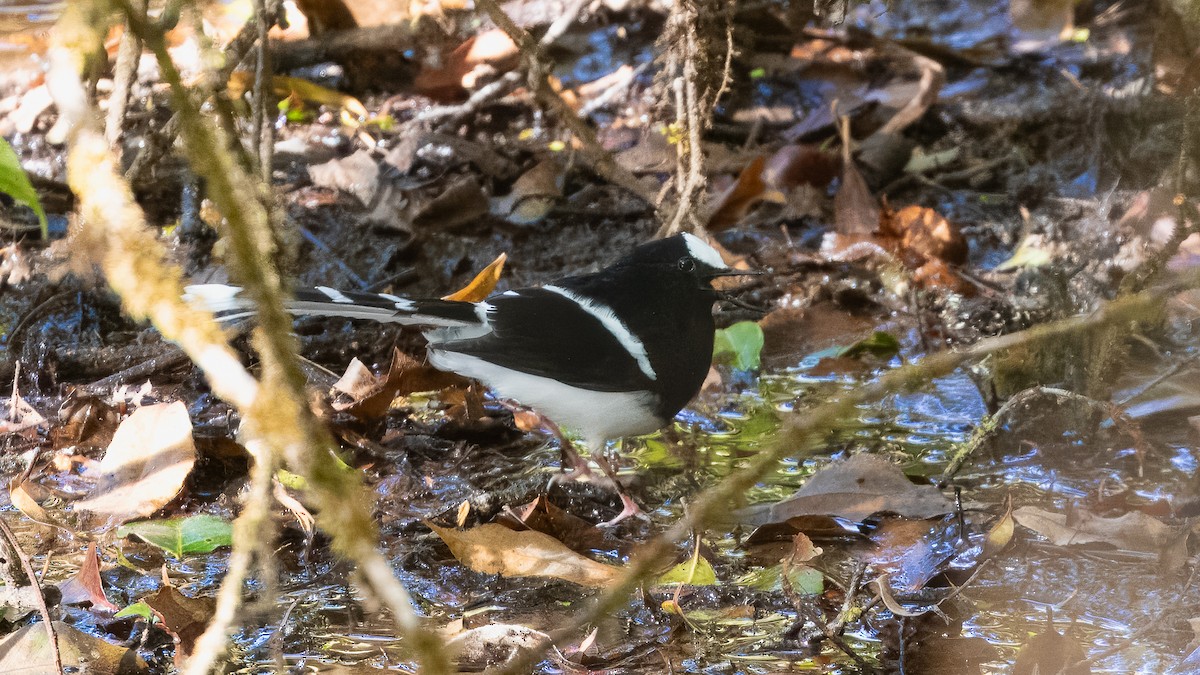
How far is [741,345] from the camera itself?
377 cm

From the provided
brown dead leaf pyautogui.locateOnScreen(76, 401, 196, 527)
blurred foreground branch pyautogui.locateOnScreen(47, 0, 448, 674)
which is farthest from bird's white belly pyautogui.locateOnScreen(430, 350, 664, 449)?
blurred foreground branch pyautogui.locateOnScreen(47, 0, 448, 674)

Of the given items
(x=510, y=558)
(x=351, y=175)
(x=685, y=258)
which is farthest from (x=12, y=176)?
(x=351, y=175)

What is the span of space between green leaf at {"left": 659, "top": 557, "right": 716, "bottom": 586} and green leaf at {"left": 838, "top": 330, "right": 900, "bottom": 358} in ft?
5.43

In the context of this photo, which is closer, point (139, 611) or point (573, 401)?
point (139, 611)

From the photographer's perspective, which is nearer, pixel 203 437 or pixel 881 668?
pixel 881 668

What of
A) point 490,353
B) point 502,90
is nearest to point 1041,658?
point 490,353

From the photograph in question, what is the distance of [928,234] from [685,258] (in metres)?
1.49

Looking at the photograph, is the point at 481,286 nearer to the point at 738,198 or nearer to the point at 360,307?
the point at 360,307

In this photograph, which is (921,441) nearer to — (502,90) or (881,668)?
(881,668)

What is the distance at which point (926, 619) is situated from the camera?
219cm

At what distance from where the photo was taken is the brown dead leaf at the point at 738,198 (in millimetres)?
4695

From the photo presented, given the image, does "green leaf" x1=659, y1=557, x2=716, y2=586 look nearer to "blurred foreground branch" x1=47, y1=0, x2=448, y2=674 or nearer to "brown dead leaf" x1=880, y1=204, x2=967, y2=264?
"blurred foreground branch" x1=47, y1=0, x2=448, y2=674

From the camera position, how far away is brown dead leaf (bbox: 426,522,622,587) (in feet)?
8.07

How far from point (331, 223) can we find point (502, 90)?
1.21 m
